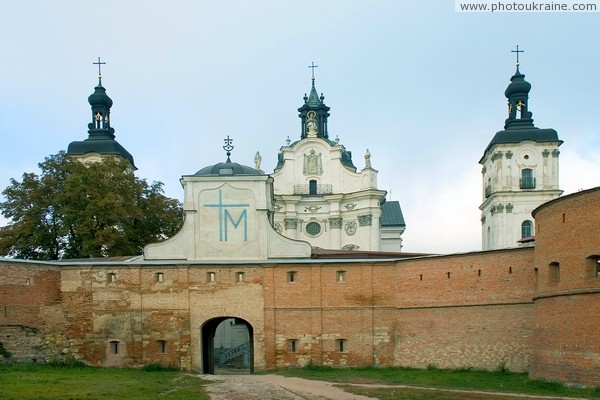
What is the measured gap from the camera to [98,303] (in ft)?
93.7

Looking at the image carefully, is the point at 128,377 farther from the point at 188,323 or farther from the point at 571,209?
the point at 571,209

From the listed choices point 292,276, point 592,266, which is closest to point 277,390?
point 292,276

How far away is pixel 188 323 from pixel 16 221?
46.5 ft

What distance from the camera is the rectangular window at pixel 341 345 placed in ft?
94.6

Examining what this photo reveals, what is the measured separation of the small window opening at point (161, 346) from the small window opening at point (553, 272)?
48.4 ft

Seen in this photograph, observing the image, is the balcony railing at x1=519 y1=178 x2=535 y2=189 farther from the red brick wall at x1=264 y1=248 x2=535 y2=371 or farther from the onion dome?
the red brick wall at x1=264 y1=248 x2=535 y2=371

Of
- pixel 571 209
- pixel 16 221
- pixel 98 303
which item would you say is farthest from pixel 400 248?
pixel 571 209

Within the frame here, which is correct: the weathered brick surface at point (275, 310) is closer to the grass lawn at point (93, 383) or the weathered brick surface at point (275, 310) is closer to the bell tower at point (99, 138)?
the grass lawn at point (93, 383)

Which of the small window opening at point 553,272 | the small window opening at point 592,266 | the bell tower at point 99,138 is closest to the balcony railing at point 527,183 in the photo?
the bell tower at point 99,138

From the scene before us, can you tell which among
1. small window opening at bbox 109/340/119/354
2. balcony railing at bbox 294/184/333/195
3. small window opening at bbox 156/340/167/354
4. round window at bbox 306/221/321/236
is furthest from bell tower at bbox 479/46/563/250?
small window opening at bbox 109/340/119/354

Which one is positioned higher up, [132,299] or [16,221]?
[16,221]

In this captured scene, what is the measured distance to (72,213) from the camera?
3606cm

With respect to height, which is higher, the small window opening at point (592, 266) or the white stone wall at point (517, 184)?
the white stone wall at point (517, 184)

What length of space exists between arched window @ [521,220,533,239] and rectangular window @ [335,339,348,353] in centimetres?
3339
